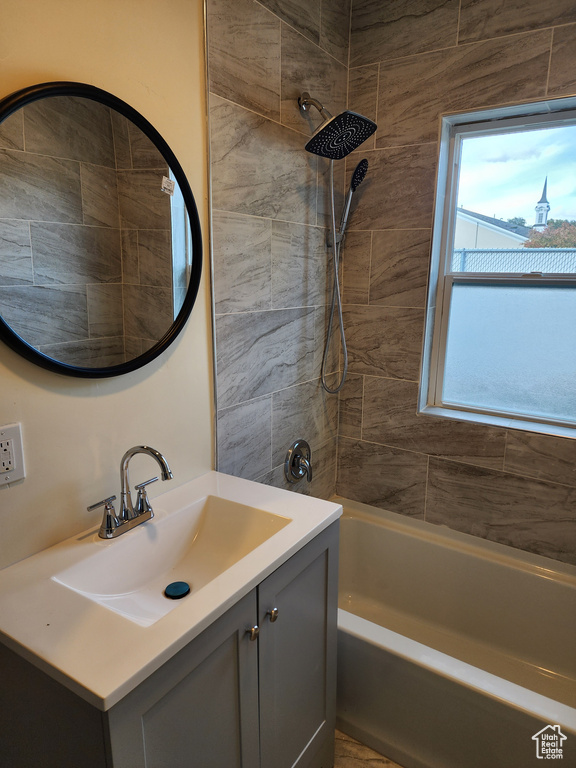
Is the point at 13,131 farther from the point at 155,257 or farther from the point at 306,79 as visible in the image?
the point at 306,79

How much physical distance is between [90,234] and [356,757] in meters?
1.89

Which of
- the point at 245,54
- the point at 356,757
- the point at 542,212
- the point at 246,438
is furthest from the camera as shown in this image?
the point at 542,212

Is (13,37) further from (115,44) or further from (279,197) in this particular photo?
(279,197)

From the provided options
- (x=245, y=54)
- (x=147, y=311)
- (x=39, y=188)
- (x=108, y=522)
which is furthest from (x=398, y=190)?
(x=108, y=522)

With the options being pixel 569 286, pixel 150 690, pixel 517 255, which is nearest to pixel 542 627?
pixel 569 286

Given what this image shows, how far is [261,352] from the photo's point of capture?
1.88 meters

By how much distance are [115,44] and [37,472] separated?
1068 millimetres

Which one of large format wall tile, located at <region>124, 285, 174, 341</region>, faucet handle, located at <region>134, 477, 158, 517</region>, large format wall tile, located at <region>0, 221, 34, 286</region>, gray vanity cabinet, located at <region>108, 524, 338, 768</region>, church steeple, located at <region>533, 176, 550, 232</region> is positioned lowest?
gray vanity cabinet, located at <region>108, 524, 338, 768</region>

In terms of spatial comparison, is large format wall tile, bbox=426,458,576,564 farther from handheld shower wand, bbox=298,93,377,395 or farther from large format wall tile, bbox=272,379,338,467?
handheld shower wand, bbox=298,93,377,395

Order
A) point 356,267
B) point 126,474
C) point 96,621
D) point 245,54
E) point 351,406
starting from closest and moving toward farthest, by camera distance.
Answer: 1. point 96,621
2. point 126,474
3. point 245,54
4. point 356,267
5. point 351,406

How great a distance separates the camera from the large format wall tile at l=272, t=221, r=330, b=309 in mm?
1907

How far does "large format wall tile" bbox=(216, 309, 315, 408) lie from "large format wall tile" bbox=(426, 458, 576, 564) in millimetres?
765
